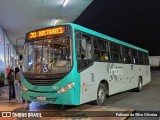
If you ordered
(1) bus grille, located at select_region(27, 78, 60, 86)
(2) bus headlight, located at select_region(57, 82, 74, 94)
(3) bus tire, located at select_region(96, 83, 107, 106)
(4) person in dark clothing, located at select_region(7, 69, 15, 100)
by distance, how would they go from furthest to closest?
(4) person in dark clothing, located at select_region(7, 69, 15, 100), (3) bus tire, located at select_region(96, 83, 107, 106), (1) bus grille, located at select_region(27, 78, 60, 86), (2) bus headlight, located at select_region(57, 82, 74, 94)

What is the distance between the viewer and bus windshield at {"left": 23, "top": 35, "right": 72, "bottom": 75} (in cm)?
805

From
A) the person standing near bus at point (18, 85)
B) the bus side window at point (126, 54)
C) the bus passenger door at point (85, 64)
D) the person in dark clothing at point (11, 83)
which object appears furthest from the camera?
the bus side window at point (126, 54)

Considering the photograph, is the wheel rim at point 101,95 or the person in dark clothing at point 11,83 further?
the person in dark clothing at point 11,83

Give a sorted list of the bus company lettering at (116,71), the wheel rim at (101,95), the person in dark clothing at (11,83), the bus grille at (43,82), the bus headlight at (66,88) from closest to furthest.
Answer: the bus headlight at (66,88)
the bus grille at (43,82)
the wheel rim at (101,95)
the bus company lettering at (116,71)
the person in dark clothing at (11,83)

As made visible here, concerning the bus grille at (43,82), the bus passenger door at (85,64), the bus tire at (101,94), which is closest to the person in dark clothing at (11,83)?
the bus grille at (43,82)

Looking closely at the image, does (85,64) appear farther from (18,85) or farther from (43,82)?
(18,85)

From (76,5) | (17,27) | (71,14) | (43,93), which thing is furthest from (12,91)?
(17,27)

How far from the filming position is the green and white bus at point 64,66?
7.94 meters

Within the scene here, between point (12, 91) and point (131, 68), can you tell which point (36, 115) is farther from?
point (131, 68)

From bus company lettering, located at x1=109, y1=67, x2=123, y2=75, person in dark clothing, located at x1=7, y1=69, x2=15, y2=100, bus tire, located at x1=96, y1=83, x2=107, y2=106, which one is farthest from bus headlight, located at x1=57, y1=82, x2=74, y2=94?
person in dark clothing, located at x1=7, y1=69, x2=15, y2=100

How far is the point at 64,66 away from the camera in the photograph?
801 cm

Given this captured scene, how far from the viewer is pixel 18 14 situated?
1889cm

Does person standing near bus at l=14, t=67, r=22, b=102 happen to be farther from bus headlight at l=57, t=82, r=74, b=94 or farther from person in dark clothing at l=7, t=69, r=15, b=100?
bus headlight at l=57, t=82, r=74, b=94

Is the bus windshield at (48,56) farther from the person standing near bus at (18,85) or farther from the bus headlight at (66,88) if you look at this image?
the person standing near bus at (18,85)
